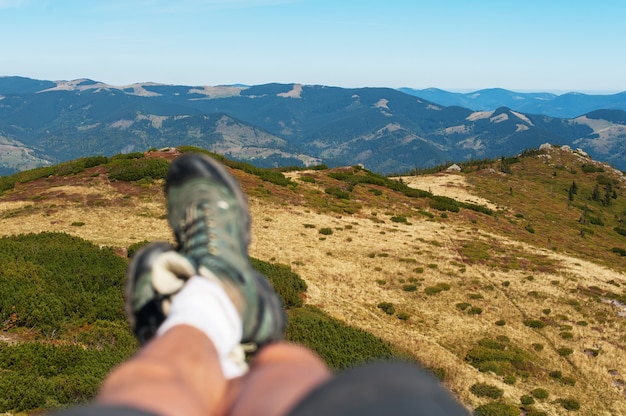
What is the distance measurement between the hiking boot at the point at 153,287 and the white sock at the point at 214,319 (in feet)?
0.63

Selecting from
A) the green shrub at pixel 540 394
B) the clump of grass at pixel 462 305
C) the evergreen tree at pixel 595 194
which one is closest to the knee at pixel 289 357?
the green shrub at pixel 540 394

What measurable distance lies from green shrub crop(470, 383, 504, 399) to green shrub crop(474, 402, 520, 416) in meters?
0.57

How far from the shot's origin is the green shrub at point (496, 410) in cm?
1165

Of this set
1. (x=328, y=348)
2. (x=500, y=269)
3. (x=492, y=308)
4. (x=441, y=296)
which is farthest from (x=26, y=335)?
(x=500, y=269)

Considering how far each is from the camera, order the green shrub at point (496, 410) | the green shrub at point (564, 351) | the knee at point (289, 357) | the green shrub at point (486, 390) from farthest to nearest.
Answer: the green shrub at point (564, 351) → the green shrub at point (486, 390) → the green shrub at point (496, 410) → the knee at point (289, 357)

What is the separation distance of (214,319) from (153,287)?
0.90 m

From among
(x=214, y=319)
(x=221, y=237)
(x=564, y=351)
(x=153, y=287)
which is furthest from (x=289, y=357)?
(x=564, y=351)

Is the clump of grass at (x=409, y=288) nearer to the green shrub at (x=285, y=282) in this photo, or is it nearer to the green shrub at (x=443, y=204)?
the green shrub at (x=285, y=282)

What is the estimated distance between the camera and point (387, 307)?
18016mm

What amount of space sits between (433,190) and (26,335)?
1959 inches

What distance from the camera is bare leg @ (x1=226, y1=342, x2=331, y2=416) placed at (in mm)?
2467

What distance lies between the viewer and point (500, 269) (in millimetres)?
23891

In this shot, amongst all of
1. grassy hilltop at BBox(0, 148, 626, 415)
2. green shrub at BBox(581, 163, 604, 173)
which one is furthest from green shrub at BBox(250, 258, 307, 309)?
green shrub at BBox(581, 163, 604, 173)

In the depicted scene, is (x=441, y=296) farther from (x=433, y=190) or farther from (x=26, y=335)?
(x=433, y=190)
